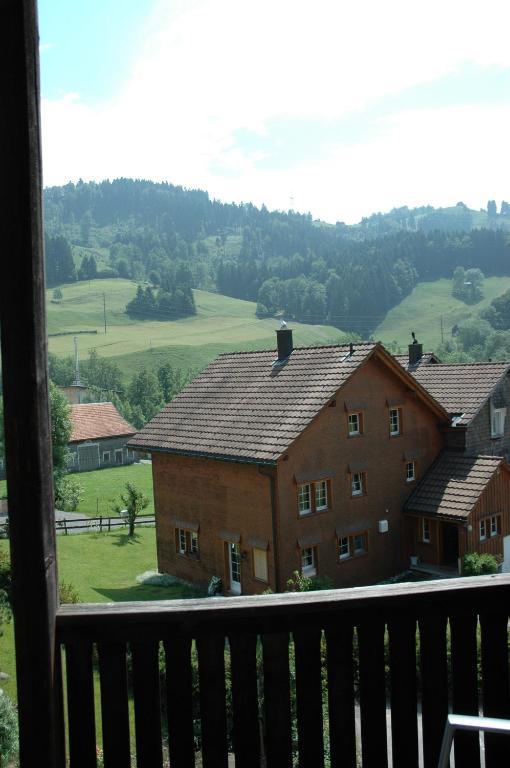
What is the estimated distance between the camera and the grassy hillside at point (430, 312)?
13188 cm

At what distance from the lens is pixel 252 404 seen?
869 inches

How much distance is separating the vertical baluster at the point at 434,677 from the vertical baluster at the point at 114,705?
98cm

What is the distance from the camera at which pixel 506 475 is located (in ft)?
76.7

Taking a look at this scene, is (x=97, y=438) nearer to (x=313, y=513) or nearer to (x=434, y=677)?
(x=313, y=513)

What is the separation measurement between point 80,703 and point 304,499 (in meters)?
18.4

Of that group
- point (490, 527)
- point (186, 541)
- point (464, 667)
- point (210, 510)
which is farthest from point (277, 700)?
point (490, 527)

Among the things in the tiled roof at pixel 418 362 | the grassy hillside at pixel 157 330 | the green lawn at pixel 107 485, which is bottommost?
the green lawn at pixel 107 485

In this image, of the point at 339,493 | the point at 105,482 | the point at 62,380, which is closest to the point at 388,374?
the point at 339,493

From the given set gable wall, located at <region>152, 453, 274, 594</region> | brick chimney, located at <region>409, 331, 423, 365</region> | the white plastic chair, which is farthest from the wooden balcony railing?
brick chimney, located at <region>409, 331, 423, 365</region>

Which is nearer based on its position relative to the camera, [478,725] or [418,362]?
[478,725]

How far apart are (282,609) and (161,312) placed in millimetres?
154855

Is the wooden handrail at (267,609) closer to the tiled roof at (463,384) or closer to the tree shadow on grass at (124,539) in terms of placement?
the tiled roof at (463,384)

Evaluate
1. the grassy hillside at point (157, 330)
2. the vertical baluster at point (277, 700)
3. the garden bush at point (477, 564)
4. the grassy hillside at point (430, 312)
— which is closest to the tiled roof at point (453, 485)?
the garden bush at point (477, 564)

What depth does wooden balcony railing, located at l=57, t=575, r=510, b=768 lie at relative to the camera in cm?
246
